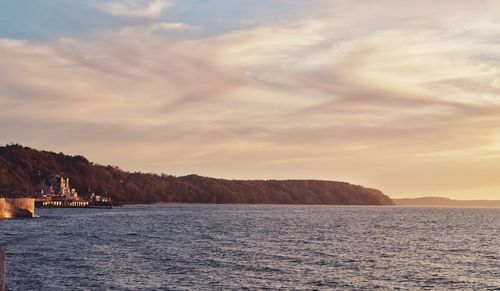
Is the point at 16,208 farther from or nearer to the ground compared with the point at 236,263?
farther from the ground

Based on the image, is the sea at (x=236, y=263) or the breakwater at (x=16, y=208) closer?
the sea at (x=236, y=263)

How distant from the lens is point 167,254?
79.1m

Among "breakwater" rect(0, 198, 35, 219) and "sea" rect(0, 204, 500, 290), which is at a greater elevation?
"breakwater" rect(0, 198, 35, 219)

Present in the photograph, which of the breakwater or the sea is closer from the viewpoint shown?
the sea

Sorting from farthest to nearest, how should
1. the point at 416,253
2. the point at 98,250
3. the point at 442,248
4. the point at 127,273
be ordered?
the point at 442,248
the point at 416,253
the point at 98,250
the point at 127,273

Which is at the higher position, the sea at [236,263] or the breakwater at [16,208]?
the breakwater at [16,208]

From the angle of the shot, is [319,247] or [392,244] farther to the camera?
[392,244]

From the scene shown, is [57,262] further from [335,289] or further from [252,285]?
[335,289]

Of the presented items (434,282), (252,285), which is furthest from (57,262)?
(434,282)

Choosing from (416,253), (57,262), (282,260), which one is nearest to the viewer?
(57,262)

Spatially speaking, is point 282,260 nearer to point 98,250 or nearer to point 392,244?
point 98,250

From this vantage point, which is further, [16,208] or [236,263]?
[16,208]

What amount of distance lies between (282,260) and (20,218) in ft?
330

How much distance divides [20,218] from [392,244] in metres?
94.7
